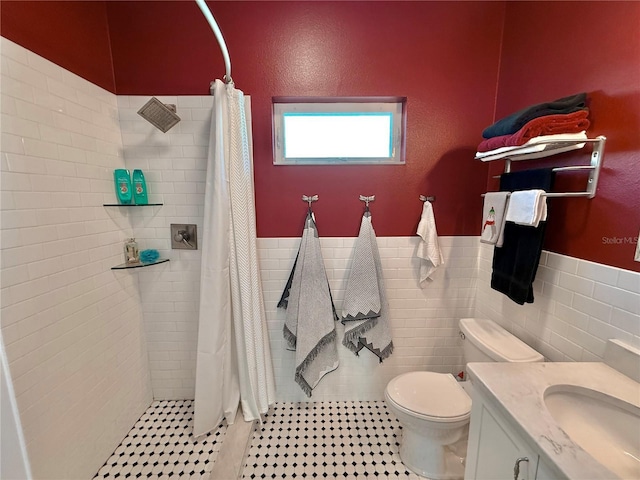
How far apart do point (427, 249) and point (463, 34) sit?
1264 mm

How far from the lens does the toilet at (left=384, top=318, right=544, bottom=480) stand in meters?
1.26

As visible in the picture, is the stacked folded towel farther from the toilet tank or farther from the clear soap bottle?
the clear soap bottle

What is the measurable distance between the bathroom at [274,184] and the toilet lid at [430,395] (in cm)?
36

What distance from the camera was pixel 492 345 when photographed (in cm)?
134

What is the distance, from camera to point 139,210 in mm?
1648

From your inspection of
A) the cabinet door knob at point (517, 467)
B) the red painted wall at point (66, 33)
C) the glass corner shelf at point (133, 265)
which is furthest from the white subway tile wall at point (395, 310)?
the red painted wall at point (66, 33)

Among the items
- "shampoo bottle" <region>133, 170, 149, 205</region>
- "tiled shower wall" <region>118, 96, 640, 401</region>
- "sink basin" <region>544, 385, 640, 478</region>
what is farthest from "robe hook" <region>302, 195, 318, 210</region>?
"sink basin" <region>544, 385, 640, 478</region>

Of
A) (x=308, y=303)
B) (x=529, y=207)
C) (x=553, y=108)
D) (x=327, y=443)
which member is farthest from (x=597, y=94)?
(x=327, y=443)

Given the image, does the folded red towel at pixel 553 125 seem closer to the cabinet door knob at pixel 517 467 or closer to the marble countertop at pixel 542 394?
the marble countertop at pixel 542 394

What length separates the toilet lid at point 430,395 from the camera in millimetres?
1288

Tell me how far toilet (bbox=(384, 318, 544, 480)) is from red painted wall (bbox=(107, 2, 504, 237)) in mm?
850

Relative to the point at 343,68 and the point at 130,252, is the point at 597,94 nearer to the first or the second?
the point at 343,68

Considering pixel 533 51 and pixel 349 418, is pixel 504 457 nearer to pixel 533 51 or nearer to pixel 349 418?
pixel 349 418

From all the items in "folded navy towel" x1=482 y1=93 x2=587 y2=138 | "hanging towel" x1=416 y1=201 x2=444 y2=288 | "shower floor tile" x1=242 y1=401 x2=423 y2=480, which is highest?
"folded navy towel" x1=482 y1=93 x2=587 y2=138
